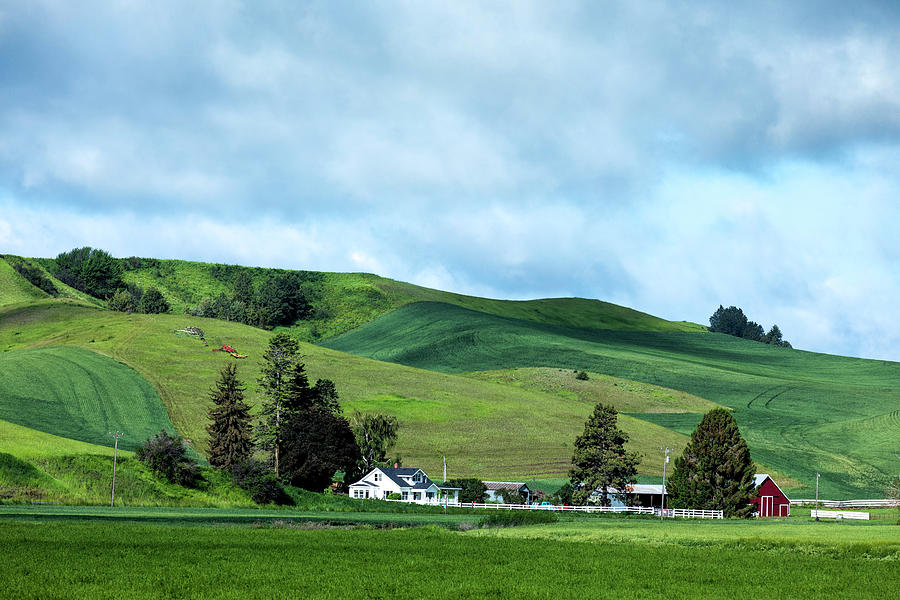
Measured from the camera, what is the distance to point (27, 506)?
7925 centimetres

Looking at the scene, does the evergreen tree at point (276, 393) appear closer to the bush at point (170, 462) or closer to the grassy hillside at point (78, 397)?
the grassy hillside at point (78, 397)

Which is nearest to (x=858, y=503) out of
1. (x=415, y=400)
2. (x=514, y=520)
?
(x=514, y=520)

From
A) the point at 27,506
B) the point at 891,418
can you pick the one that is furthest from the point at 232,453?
the point at 891,418

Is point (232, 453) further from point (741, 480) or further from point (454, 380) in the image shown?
point (454, 380)

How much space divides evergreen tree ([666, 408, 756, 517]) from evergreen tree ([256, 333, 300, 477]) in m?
48.7

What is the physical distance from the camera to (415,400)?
161 m

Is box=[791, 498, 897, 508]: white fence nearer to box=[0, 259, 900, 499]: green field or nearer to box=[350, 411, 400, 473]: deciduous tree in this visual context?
box=[0, 259, 900, 499]: green field

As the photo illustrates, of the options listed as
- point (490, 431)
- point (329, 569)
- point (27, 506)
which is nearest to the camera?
point (329, 569)

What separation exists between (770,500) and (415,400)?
63123mm

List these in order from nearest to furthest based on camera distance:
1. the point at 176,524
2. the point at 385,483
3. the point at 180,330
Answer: the point at 176,524 < the point at 385,483 < the point at 180,330

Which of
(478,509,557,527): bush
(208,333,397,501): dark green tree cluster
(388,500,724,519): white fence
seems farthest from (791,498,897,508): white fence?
(208,333,397,501): dark green tree cluster

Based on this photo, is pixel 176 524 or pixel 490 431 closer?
pixel 176 524

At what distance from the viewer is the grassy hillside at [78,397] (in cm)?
12419

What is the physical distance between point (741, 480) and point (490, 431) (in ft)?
154
